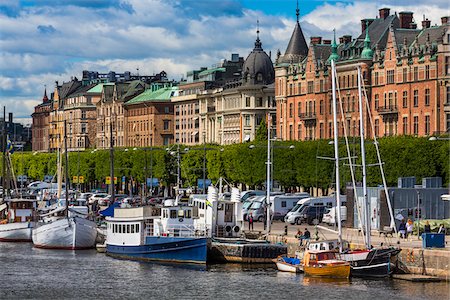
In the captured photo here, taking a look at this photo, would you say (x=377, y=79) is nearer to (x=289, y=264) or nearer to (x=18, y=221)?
(x=18, y=221)

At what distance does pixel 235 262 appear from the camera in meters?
79.8

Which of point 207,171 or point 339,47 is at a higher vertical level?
point 339,47

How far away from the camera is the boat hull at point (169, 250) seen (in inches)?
3145

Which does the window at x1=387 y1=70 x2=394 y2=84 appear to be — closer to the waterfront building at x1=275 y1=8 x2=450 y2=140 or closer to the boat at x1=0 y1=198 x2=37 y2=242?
the waterfront building at x1=275 y1=8 x2=450 y2=140

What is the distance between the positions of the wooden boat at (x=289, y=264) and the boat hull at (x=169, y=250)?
546 cm

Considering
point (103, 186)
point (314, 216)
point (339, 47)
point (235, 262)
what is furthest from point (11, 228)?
point (103, 186)

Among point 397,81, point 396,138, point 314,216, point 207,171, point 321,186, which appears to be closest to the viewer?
point 314,216

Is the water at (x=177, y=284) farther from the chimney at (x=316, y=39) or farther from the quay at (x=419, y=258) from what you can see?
the chimney at (x=316, y=39)

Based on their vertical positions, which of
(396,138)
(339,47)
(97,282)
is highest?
(339,47)

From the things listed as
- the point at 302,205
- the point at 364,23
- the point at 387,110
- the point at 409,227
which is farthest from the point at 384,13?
the point at 409,227

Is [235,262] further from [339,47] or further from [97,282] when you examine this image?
[339,47]

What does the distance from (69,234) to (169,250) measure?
16727mm

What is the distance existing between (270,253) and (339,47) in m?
84.2

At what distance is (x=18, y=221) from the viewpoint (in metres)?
108
